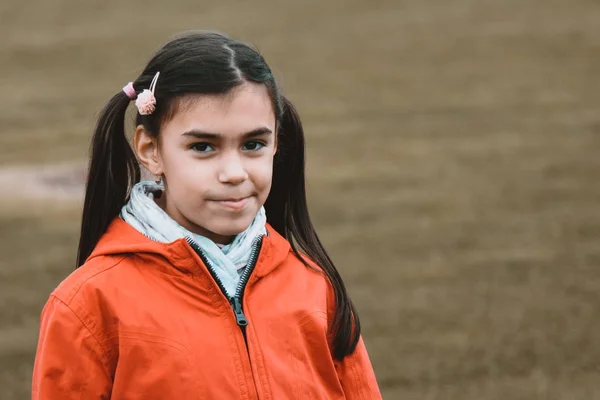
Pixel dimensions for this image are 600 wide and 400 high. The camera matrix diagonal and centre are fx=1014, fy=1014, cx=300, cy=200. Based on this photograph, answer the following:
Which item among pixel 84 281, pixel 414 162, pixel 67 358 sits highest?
pixel 84 281

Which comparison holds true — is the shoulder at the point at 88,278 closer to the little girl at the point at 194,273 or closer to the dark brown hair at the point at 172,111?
the little girl at the point at 194,273

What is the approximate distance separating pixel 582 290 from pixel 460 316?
58cm

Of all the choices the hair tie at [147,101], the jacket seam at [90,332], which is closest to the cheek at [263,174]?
the hair tie at [147,101]

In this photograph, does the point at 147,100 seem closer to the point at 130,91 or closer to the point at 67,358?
the point at 130,91

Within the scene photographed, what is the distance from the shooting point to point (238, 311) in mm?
1767

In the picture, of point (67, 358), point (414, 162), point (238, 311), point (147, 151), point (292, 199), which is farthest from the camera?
point (414, 162)

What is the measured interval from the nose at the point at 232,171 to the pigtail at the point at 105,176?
29cm

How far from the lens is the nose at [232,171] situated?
5.71 feet

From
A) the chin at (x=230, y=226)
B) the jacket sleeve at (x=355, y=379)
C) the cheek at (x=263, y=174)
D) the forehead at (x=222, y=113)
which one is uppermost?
the forehead at (x=222, y=113)

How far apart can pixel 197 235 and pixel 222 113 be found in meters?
0.23

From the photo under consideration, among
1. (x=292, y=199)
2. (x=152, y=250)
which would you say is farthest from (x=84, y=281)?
(x=292, y=199)

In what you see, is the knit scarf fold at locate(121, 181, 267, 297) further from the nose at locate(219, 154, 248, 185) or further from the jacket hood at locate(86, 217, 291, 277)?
the nose at locate(219, 154, 248, 185)

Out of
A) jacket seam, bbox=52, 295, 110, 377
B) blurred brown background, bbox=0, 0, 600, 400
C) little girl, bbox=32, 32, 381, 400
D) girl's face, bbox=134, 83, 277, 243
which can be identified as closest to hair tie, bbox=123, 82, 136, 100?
little girl, bbox=32, 32, 381, 400

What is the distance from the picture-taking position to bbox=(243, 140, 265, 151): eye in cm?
179
